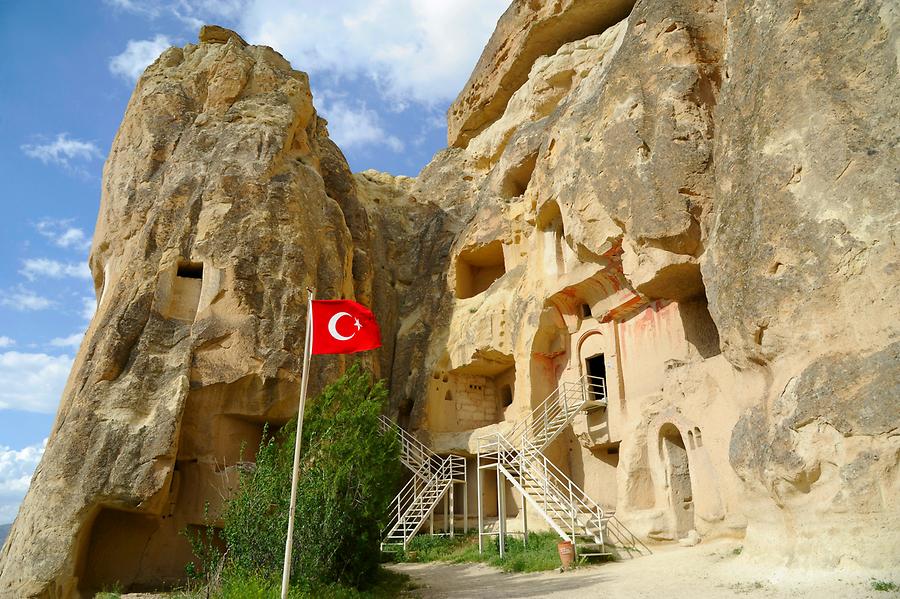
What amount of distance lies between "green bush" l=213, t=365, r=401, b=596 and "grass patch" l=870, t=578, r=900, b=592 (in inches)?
256

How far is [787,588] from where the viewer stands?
25.1 feet

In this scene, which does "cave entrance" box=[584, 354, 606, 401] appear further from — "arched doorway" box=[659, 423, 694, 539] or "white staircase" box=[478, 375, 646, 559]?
"arched doorway" box=[659, 423, 694, 539]

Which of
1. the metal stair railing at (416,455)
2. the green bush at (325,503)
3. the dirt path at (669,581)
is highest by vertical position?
the metal stair railing at (416,455)

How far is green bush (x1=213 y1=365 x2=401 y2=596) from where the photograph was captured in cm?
899

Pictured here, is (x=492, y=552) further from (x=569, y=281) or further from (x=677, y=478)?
(x=569, y=281)

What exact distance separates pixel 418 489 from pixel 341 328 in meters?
11.8

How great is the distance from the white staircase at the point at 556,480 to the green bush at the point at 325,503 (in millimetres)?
3992

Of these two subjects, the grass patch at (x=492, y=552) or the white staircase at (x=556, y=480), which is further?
the white staircase at (x=556, y=480)

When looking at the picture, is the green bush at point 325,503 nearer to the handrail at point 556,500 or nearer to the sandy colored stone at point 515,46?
the handrail at point 556,500

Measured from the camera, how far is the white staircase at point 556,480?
12820mm

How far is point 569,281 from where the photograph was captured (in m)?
17.5

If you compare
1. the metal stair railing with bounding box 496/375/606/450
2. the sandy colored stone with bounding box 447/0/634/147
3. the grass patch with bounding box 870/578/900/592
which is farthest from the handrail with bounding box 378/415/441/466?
the sandy colored stone with bounding box 447/0/634/147

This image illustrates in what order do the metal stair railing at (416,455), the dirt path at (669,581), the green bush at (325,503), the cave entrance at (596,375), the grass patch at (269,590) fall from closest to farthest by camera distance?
the dirt path at (669,581), the grass patch at (269,590), the green bush at (325,503), the cave entrance at (596,375), the metal stair railing at (416,455)

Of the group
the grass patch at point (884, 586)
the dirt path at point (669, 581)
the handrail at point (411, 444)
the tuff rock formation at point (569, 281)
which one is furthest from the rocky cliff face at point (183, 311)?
the grass patch at point (884, 586)
